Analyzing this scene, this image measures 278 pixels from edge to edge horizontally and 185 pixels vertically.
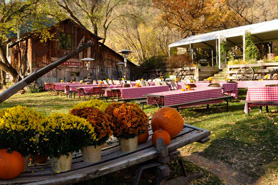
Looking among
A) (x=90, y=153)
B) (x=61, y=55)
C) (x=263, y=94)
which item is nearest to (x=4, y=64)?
(x=61, y=55)

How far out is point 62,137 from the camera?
2.31 metres

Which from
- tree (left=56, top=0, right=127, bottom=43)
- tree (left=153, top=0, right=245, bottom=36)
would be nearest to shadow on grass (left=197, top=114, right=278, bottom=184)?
tree (left=153, top=0, right=245, bottom=36)

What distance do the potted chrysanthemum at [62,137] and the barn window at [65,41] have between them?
23794 millimetres

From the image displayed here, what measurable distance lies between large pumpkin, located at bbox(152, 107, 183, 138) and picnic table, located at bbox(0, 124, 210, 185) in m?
0.14

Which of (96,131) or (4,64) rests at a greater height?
(4,64)

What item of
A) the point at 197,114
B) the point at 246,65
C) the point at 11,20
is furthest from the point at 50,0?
the point at 197,114

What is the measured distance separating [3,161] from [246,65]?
15.9 m

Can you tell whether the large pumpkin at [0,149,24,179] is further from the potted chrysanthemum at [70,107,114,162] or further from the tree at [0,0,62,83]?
the tree at [0,0,62,83]

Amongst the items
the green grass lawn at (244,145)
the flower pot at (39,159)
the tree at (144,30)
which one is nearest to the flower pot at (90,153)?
the flower pot at (39,159)

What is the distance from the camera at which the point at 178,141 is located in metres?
3.29

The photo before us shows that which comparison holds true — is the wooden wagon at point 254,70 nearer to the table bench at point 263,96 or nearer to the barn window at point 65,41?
the table bench at point 263,96

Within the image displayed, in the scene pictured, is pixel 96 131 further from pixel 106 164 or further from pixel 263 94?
pixel 263 94

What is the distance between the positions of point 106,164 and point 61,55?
23295 millimetres

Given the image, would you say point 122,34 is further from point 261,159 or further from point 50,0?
point 261,159
